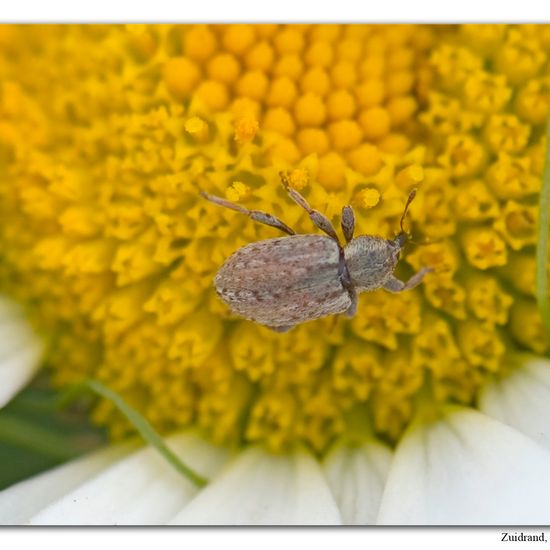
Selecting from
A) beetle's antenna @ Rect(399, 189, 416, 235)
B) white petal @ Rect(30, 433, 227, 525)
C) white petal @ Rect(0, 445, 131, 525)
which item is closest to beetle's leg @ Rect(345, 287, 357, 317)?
beetle's antenna @ Rect(399, 189, 416, 235)

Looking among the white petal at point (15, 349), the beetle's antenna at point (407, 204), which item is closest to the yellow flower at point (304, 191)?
the beetle's antenna at point (407, 204)

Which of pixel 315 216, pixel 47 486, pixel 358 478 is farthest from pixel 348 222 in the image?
pixel 47 486

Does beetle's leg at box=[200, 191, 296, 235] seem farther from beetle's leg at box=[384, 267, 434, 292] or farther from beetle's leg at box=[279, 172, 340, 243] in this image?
beetle's leg at box=[384, 267, 434, 292]

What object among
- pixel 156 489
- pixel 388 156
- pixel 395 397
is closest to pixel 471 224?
pixel 388 156

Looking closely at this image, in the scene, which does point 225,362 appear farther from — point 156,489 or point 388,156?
point 388,156

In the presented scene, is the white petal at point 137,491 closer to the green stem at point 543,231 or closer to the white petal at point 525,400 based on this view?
the white petal at point 525,400
